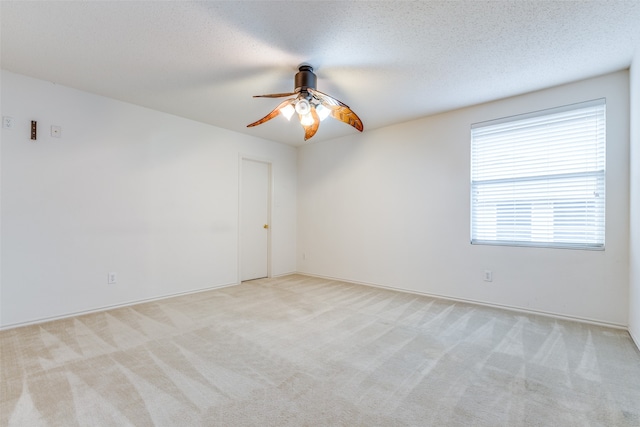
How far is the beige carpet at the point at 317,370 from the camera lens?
63.6 inches

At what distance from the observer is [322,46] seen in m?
2.38

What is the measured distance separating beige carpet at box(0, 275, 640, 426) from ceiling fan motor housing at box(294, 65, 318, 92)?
230cm

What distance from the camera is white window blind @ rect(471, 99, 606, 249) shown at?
298 cm

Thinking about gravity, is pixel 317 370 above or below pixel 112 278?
below

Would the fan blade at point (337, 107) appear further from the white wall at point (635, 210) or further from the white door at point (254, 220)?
the white door at point (254, 220)

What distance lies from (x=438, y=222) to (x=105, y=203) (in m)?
4.22

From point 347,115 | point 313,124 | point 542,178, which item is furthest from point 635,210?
point 313,124

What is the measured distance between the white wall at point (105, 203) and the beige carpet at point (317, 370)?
44cm

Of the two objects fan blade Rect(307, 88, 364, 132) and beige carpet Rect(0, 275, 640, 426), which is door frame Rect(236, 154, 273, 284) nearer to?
beige carpet Rect(0, 275, 640, 426)

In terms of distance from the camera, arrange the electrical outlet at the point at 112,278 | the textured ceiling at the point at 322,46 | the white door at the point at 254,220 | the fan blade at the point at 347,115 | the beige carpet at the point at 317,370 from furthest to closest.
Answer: the white door at the point at 254,220
the electrical outlet at the point at 112,278
the fan blade at the point at 347,115
the textured ceiling at the point at 322,46
the beige carpet at the point at 317,370

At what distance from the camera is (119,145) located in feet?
11.6

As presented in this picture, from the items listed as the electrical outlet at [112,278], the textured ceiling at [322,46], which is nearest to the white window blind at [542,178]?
the textured ceiling at [322,46]

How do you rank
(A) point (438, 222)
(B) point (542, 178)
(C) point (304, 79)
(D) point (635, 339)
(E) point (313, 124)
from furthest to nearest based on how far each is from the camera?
(A) point (438, 222)
(B) point (542, 178)
(E) point (313, 124)
(C) point (304, 79)
(D) point (635, 339)

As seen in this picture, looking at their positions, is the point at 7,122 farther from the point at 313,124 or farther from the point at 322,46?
the point at 322,46
